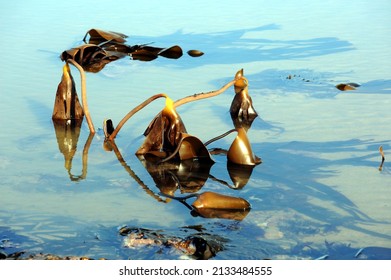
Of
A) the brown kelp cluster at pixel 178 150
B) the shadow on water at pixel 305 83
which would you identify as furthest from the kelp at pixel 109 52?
the brown kelp cluster at pixel 178 150

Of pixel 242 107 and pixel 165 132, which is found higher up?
pixel 165 132

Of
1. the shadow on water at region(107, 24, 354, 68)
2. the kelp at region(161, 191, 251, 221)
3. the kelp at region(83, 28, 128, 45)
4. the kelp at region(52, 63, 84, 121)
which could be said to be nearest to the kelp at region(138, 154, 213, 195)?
the kelp at region(161, 191, 251, 221)

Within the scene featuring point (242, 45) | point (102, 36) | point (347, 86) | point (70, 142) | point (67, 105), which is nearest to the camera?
point (70, 142)

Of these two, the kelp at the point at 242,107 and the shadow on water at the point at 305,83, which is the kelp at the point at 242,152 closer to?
the kelp at the point at 242,107

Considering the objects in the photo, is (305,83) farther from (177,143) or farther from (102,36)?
(102,36)

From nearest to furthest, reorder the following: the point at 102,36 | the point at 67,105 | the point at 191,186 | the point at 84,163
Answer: the point at 191,186, the point at 84,163, the point at 67,105, the point at 102,36

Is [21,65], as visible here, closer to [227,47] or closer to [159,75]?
[159,75]

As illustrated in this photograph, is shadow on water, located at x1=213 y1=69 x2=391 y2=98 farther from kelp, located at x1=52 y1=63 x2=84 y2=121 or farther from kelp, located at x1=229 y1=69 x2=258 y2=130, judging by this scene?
kelp, located at x1=52 y1=63 x2=84 y2=121

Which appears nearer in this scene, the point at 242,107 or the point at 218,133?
the point at 218,133

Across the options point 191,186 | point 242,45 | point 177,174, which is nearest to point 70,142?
point 177,174
